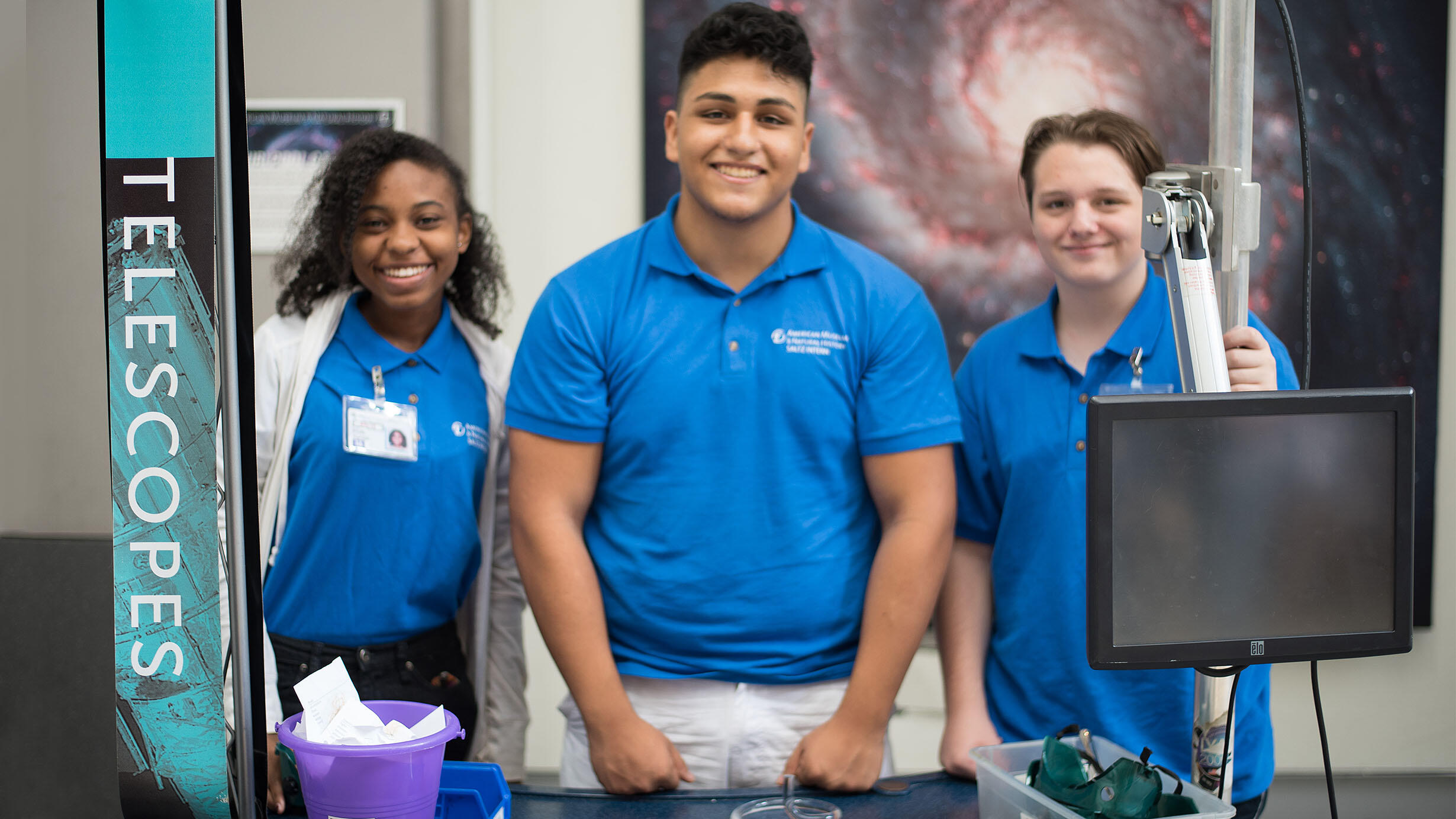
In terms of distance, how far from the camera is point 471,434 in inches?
77.3

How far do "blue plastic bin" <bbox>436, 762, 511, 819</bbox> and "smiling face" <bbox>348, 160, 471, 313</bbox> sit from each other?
38.2 inches

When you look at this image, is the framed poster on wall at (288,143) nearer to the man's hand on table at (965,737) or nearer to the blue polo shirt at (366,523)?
the blue polo shirt at (366,523)

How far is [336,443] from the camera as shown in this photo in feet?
6.19

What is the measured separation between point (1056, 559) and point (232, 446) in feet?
4.11

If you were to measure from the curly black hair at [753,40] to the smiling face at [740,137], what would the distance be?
0.01 metres

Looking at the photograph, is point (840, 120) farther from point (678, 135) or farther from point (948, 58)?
point (678, 135)

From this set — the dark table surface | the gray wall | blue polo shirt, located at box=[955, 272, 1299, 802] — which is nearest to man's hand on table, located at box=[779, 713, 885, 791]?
the dark table surface

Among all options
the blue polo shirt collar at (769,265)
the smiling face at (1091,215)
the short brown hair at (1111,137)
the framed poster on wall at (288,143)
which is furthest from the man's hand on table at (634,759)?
the framed poster on wall at (288,143)

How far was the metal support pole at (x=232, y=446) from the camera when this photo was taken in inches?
40.8

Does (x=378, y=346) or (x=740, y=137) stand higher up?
(x=740, y=137)

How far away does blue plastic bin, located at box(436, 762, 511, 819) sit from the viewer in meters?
1.29

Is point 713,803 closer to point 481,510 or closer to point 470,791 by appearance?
point 470,791

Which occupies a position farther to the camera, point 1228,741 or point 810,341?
point 810,341

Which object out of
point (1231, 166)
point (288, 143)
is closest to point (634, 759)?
point (1231, 166)
